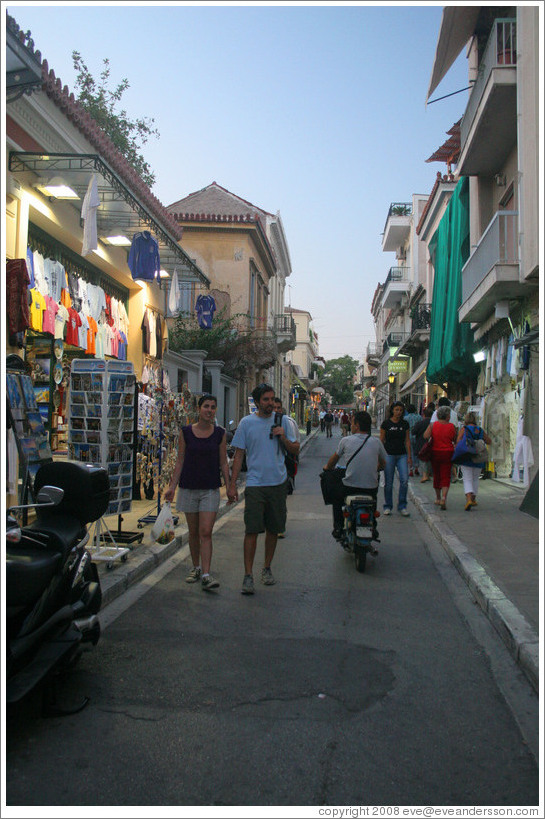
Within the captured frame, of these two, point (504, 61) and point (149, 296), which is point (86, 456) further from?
point (504, 61)

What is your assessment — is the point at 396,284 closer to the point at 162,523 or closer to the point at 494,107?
the point at 494,107

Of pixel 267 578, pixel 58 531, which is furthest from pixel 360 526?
pixel 58 531

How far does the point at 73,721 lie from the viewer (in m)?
3.59

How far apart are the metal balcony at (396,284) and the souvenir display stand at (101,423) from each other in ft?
120

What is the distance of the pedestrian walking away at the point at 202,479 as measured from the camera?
6434 millimetres

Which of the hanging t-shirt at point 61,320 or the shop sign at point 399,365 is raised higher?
the shop sign at point 399,365

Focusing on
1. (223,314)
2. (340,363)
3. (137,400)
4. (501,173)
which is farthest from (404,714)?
(340,363)

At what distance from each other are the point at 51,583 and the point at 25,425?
256cm

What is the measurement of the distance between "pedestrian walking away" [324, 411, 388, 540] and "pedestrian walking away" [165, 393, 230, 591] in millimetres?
1773

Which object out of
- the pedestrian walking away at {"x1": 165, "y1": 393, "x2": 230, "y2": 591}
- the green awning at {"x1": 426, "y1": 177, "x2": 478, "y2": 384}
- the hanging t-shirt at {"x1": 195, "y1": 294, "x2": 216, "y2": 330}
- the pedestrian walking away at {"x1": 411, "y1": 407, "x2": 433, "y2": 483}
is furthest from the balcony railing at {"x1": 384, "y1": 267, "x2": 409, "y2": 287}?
the pedestrian walking away at {"x1": 165, "y1": 393, "x2": 230, "y2": 591}

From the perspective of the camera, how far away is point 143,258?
1119cm

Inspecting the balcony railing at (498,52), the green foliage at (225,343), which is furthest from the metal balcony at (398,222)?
the balcony railing at (498,52)

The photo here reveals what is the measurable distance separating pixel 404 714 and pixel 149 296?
1198 centimetres

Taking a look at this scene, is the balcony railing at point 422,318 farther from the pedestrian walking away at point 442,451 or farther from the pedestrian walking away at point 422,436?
the pedestrian walking away at point 442,451
